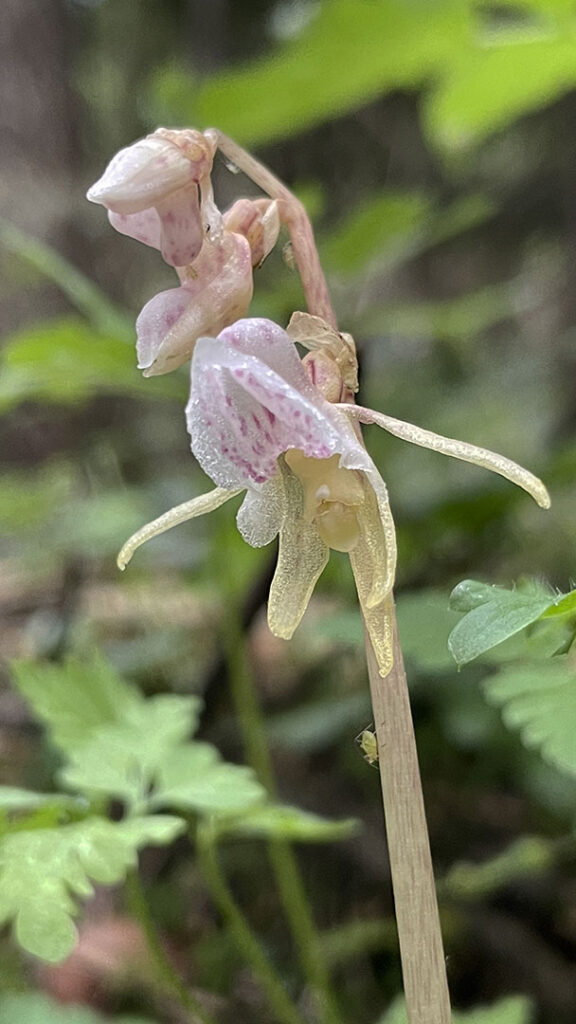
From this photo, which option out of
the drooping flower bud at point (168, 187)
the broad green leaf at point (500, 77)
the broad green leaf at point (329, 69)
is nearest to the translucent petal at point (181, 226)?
the drooping flower bud at point (168, 187)

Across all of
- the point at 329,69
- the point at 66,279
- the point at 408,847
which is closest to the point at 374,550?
the point at 408,847

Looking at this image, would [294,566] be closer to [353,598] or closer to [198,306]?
[198,306]

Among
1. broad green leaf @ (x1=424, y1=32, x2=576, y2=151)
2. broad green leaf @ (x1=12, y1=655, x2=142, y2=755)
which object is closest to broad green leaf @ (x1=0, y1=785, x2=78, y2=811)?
broad green leaf @ (x1=12, y1=655, x2=142, y2=755)

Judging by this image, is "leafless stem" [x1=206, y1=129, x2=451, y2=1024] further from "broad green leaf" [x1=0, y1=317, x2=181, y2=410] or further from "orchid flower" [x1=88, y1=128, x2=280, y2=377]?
"broad green leaf" [x1=0, y1=317, x2=181, y2=410]

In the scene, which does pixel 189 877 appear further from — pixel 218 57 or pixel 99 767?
pixel 218 57

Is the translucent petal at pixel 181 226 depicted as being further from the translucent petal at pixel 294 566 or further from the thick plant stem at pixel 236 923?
the thick plant stem at pixel 236 923

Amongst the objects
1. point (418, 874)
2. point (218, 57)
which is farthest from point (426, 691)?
point (218, 57)
